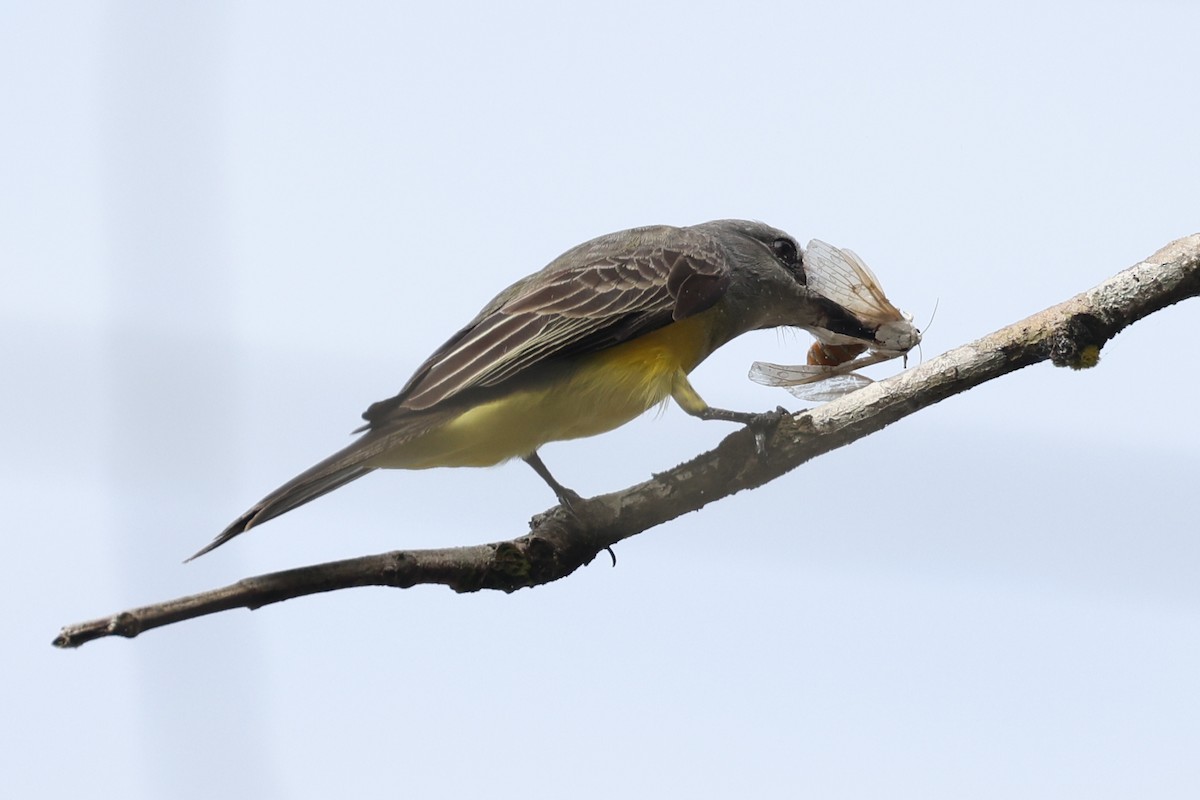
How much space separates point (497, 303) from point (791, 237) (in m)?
2.06

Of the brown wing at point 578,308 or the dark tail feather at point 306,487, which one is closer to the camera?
the dark tail feather at point 306,487

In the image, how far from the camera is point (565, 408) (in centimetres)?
595

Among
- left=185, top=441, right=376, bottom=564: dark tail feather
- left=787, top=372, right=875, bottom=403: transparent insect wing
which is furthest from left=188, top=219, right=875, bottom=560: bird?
left=787, top=372, right=875, bottom=403: transparent insect wing

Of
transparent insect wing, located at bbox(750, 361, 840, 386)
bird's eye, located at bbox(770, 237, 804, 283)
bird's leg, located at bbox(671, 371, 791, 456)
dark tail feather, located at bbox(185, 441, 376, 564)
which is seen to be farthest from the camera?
bird's eye, located at bbox(770, 237, 804, 283)

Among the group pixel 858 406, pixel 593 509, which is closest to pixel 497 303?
pixel 593 509

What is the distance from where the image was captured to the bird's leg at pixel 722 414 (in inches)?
214

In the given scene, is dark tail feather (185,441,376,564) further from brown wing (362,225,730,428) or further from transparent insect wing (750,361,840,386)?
transparent insect wing (750,361,840,386)

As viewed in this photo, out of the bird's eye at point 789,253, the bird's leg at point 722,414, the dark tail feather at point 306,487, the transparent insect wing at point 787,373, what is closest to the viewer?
the dark tail feather at point 306,487

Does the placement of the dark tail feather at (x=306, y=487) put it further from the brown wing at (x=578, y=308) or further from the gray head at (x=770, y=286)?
the gray head at (x=770, y=286)

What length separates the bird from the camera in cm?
550

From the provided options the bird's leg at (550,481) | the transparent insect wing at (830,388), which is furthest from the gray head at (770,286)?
the bird's leg at (550,481)

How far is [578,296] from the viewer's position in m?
6.36

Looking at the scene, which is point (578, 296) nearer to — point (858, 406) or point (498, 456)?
point (498, 456)

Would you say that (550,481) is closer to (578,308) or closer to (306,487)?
(578,308)
